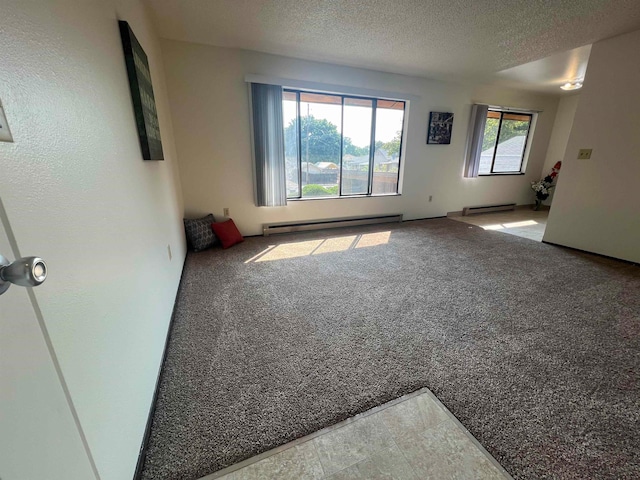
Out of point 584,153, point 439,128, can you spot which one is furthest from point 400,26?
point 584,153

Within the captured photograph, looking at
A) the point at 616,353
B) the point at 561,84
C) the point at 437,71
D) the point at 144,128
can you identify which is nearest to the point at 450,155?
the point at 437,71

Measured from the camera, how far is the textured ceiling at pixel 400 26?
220 cm

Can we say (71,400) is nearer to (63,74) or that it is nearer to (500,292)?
(63,74)

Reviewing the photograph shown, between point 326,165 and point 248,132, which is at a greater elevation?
point 248,132

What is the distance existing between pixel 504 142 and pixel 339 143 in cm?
373

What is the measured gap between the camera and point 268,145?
11.2 feet

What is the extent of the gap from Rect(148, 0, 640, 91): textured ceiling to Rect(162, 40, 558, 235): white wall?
0.66 feet

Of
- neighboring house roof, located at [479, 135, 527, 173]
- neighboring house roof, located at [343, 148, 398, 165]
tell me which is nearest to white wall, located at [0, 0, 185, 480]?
neighboring house roof, located at [343, 148, 398, 165]

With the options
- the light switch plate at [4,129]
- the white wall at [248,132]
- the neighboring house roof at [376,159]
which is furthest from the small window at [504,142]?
the light switch plate at [4,129]

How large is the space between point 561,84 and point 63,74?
643 cm

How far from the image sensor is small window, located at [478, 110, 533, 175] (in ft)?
16.9

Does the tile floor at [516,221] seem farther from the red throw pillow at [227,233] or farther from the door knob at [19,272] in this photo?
the door knob at [19,272]

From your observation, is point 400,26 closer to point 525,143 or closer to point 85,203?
point 85,203

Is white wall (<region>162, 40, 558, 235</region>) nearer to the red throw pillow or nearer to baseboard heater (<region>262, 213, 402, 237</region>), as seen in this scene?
baseboard heater (<region>262, 213, 402, 237</region>)
